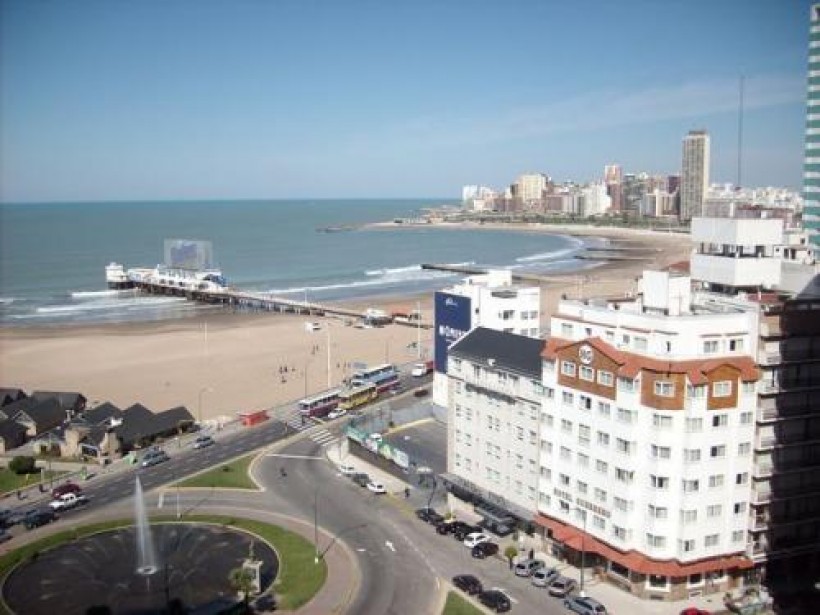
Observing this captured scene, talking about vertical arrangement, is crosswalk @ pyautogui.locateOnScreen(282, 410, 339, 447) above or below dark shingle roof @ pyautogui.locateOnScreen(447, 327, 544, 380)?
below

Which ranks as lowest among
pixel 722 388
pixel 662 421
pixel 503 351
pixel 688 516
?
pixel 688 516

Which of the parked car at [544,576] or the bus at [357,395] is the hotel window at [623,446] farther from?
the bus at [357,395]

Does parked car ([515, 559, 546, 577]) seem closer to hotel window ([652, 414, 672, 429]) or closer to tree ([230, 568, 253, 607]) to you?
hotel window ([652, 414, 672, 429])

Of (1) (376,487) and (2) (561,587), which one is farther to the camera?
(1) (376,487)

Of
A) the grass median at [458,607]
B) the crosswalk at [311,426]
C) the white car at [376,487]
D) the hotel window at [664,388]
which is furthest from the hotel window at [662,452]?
the crosswalk at [311,426]

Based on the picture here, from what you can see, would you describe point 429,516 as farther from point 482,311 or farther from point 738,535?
point 482,311

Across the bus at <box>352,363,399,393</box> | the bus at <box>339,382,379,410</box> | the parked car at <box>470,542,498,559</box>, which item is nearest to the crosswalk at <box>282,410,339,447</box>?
the bus at <box>339,382,379,410</box>

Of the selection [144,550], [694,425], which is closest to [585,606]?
[694,425]
